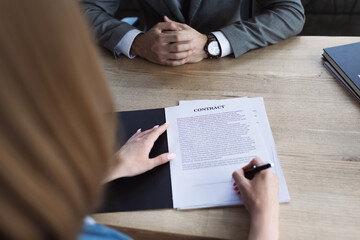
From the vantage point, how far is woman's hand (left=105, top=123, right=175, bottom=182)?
0.76 meters

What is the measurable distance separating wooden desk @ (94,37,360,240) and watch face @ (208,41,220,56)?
0.12 ft

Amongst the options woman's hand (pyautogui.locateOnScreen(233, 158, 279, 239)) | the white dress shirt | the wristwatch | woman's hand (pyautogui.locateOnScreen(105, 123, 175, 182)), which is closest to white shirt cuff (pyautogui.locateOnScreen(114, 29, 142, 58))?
the white dress shirt

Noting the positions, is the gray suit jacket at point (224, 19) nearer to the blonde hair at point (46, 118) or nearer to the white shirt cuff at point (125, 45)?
the white shirt cuff at point (125, 45)

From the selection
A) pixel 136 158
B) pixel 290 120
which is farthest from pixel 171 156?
pixel 290 120

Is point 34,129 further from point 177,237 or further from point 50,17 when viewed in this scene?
point 177,237

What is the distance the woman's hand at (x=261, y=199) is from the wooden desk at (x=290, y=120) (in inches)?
1.0

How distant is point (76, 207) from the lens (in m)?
0.35

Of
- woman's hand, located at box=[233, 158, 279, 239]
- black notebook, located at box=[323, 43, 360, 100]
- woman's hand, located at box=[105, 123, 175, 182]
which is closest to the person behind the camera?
woman's hand, located at box=[233, 158, 279, 239]

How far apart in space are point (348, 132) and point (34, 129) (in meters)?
0.77

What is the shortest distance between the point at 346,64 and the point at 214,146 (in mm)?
523

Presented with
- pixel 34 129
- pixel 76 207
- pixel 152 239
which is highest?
pixel 34 129

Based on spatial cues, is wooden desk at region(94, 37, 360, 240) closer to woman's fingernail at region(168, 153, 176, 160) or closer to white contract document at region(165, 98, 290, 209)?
white contract document at region(165, 98, 290, 209)

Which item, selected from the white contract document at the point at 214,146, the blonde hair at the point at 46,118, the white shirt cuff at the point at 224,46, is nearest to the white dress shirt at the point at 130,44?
the white shirt cuff at the point at 224,46

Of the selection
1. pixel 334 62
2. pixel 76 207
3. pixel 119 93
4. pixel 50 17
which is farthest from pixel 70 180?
pixel 334 62
